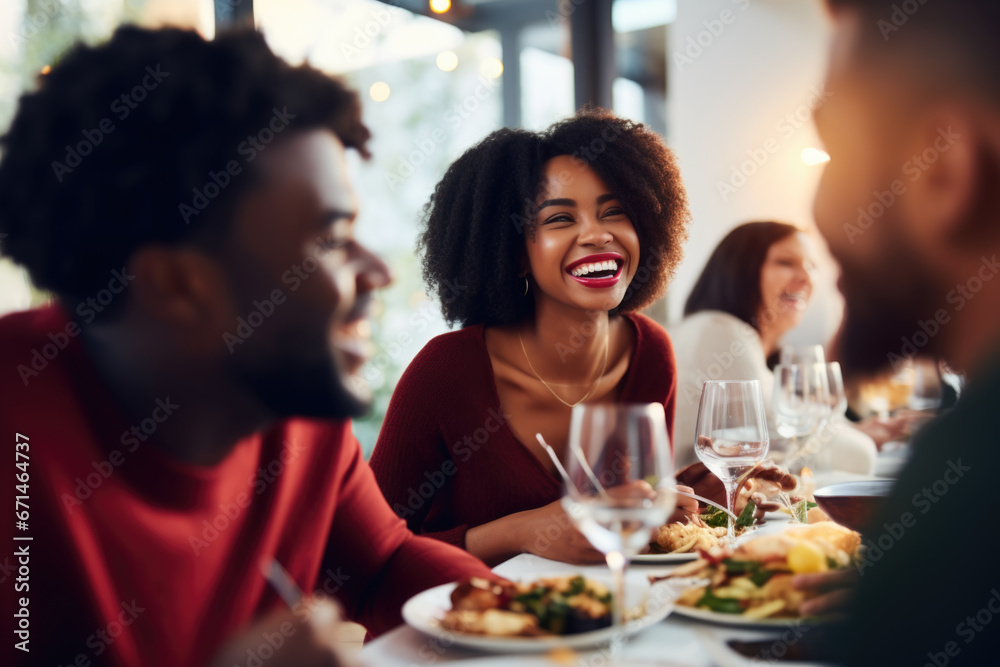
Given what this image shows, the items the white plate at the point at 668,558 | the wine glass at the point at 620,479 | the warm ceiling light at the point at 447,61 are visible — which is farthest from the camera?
the warm ceiling light at the point at 447,61

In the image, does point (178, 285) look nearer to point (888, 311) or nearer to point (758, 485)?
point (888, 311)

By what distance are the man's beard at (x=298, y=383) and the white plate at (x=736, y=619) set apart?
1.54 feet

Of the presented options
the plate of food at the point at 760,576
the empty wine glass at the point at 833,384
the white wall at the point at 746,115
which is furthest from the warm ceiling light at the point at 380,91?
the plate of food at the point at 760,576

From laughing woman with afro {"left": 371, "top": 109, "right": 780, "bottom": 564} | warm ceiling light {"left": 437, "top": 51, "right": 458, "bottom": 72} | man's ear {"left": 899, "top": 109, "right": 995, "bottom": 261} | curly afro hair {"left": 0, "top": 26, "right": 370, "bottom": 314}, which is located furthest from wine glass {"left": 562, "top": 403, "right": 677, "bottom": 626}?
warm ceiling light {"left": 437, "top": 51, "right": 458, "bottom": 72}

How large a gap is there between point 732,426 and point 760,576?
0.34 m

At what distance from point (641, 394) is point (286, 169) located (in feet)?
3.65

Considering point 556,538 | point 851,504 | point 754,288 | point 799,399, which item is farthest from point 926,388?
point 556,538

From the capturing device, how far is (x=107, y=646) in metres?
0.84

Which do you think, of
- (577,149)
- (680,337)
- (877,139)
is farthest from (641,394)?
(877,139)

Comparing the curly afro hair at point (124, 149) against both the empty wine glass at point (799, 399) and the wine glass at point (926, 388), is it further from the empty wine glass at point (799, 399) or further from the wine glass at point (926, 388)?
the wine glass at point (926, 388)

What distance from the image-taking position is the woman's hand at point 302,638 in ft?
2.13

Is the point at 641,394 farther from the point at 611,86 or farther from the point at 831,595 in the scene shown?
the point at 611,86

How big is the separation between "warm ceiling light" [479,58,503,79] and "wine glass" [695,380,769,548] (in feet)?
9.29

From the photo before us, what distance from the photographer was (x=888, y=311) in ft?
2.37
